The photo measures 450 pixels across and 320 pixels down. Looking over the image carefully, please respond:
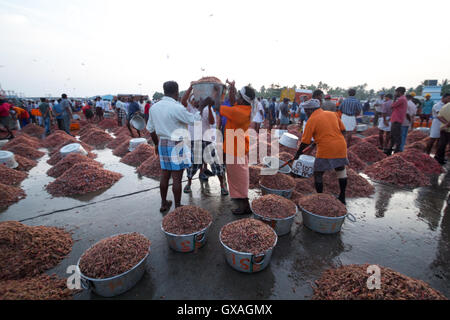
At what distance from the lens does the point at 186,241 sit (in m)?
2.40

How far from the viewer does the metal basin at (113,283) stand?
1812mm

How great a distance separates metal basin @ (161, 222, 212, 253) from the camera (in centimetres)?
237

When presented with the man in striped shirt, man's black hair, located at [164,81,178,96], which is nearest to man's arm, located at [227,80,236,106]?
man's black hair, located at [164,81,178,96]

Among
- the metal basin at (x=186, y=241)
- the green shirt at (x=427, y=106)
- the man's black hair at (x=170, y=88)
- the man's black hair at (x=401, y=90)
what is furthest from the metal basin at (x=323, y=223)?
the green shirt at (x=427, y=106)

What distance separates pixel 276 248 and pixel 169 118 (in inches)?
87.3

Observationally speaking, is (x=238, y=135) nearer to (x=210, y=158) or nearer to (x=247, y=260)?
(x=210, y=158)

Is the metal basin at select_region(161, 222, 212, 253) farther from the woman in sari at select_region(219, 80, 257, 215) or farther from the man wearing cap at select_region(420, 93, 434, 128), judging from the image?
the man wearing cap at select_region(420, 93, 434, 128)

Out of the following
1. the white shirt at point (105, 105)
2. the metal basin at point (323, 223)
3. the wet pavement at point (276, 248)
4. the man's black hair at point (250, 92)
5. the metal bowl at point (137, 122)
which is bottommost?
the wet pavement at point (276, 248)

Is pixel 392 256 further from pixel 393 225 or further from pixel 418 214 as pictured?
pixel 418 214

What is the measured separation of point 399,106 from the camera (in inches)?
231

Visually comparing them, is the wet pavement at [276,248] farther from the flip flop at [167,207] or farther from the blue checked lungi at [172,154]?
the blue checked lungi at [172,154]

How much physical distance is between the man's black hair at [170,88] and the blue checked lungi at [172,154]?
69cm

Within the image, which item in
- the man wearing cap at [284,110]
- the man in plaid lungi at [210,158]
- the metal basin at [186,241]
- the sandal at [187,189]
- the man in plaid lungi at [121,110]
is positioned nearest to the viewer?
the metal basin at [186,241]
